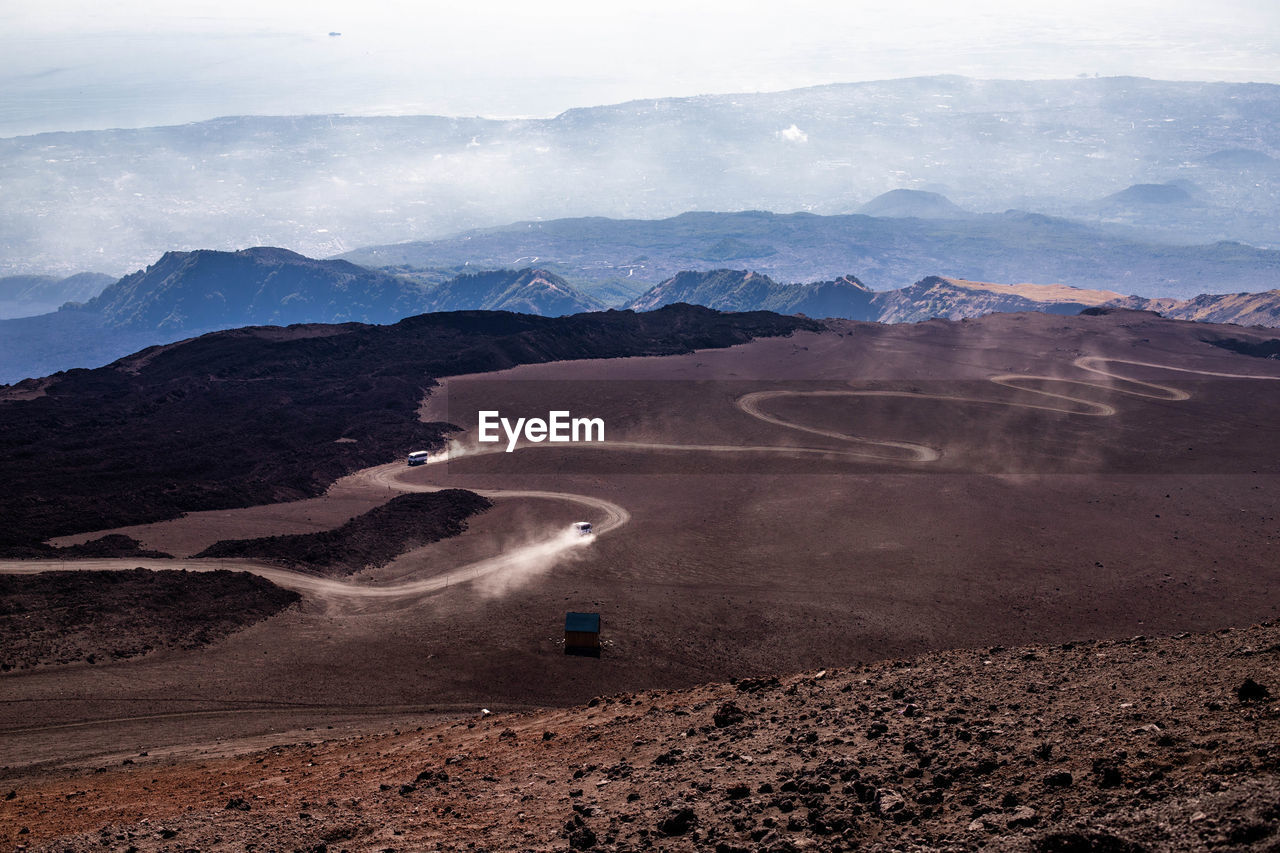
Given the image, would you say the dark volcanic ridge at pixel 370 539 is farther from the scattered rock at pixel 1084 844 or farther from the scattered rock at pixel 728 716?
the scattered rock at pixel 1084 844

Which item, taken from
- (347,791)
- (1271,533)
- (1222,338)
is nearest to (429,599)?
(347,791)

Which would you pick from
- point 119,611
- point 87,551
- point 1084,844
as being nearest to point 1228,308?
point 87,551

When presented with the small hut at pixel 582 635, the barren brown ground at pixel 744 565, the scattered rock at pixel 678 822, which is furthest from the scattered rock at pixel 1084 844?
the small hut at pixel 582 635

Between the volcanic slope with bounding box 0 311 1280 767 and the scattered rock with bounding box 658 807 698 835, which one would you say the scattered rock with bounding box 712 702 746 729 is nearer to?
the scattered rock with bounding box 658 807 698 835

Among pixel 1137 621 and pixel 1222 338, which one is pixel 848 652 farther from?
pixel 1222 338

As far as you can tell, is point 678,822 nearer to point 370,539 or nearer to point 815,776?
point 815,776
